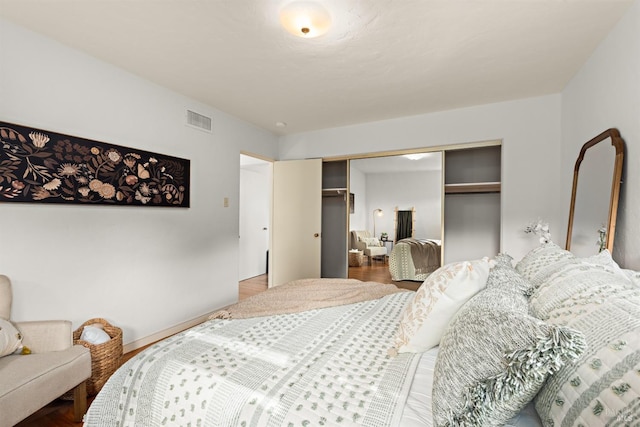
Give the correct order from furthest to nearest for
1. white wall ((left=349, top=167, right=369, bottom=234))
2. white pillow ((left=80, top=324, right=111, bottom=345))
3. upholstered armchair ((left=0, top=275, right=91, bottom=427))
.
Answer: white wall ((left=349, top=167, right=369, bottom=234))
white pillow ((left=80, top=324, right=111, bottom=345))
upholstered armchair ((left=0, top=275, right=91, bottom=427))

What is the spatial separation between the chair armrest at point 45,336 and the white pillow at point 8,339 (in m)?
0.07

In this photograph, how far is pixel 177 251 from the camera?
3.13 metres

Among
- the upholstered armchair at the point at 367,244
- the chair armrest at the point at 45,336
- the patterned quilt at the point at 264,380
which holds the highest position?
the upholstered armchair at the point at 367,244

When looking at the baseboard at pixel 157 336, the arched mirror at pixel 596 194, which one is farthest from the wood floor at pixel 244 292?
the arched mirror at pixel 596 194

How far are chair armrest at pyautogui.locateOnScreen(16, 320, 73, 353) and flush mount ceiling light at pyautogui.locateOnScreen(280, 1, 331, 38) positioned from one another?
2426 mm

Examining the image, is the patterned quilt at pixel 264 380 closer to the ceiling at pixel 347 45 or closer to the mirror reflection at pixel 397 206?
the ceiling at pixel 347 45

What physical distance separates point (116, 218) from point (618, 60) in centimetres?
398

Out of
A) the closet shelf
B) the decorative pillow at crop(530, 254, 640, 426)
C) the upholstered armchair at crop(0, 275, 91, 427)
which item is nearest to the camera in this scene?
the decorative pillow at crop(530, 254, 640, 426)

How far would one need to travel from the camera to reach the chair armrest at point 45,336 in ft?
5.96

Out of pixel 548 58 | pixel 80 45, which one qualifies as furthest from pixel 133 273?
pixel 548 58

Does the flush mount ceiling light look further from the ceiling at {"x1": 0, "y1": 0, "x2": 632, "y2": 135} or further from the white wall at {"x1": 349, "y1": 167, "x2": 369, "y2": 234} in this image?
the white wall at {"x1": 349, "y1": 167, "x2": 369, "y2": 234}

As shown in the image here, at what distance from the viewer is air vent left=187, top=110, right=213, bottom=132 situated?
324 cm

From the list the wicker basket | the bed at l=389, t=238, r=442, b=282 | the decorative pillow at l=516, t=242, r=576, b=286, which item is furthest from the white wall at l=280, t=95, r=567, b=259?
the wicker basket

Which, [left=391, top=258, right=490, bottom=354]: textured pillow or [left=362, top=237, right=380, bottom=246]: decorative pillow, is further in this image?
[left=362, top=237, right=380, bottom=246]: decorative pillow
